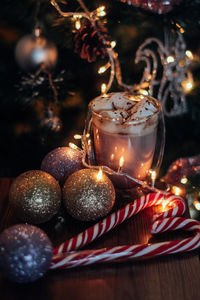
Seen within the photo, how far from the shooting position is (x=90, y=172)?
82 cm

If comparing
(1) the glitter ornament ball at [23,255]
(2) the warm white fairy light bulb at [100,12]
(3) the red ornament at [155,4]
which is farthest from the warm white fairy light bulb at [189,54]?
(1) the glitter ornament ball at [23,255]

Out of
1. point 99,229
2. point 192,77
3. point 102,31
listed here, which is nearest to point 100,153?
Result: point 99,229

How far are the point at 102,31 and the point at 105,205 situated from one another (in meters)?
0.55

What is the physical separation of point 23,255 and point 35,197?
170mm

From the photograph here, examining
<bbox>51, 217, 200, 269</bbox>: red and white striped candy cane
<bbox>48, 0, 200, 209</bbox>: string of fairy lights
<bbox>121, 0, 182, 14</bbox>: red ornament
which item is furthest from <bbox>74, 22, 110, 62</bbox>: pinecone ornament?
<bbox>51, 217, 200, 269</bbox>: red and white striped candy cane

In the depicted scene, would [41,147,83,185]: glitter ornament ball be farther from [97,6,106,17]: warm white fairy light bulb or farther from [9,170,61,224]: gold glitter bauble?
[97,6,106,17]: warm white fairy light bulb

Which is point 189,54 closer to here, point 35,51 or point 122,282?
point 35,51

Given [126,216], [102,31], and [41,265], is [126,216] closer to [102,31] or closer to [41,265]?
[41,265]

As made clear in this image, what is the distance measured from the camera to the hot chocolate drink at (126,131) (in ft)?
2.89

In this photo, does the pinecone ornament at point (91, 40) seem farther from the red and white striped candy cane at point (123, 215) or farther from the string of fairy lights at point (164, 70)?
the red and white striped candy cane at point (123, 215)

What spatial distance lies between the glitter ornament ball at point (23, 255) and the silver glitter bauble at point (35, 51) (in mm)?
703

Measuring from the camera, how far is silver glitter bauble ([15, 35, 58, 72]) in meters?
1.15

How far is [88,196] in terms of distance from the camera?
0.78 meters

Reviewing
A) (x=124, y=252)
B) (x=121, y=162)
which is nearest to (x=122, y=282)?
(x=124, y=252)
